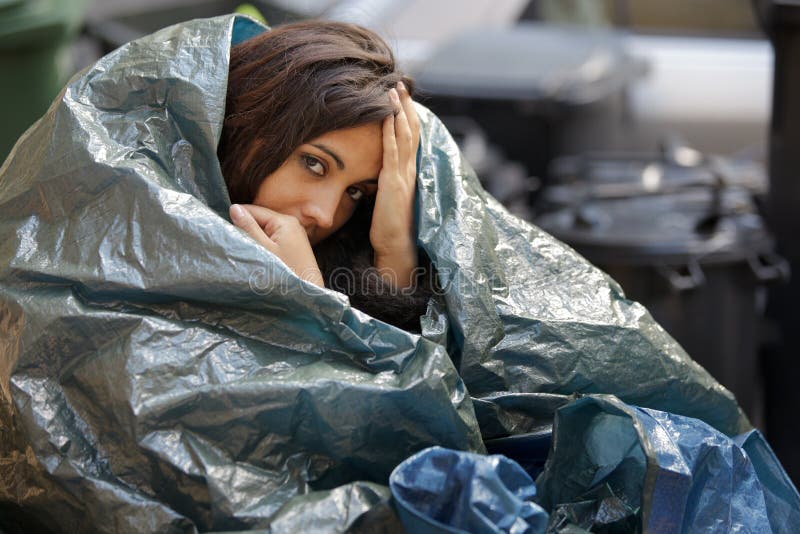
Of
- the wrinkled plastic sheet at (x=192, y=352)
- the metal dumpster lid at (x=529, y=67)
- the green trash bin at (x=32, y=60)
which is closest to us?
the wrinkled plastic sheet at (x=192, y=352)

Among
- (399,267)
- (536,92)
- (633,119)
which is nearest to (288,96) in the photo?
(399,267)

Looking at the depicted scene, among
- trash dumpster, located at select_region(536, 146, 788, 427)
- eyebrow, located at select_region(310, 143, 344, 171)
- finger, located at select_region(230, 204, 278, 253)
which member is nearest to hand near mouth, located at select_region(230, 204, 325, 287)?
finger, located at select_region(230, 204, 278, 253)

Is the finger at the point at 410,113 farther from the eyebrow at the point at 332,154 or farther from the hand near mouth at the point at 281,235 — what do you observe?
the hand near mouth at the point at 281,235

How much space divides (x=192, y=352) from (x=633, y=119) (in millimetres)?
3986

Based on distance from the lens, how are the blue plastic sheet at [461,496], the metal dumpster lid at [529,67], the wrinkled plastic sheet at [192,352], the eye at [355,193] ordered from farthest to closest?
the metal dumpster lid at [529,67] → the eye at [355,193] → the wrinkled plastic sheet at [192,352] → the blue plastic sheet at [461,496]

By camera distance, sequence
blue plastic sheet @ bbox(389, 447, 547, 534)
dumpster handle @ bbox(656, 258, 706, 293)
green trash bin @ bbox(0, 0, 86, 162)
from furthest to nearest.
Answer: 1. green trash bin @ bbox(0, 0, 86, 162)
2. dumpster handle @ bbox(656, 258, 706, 293)
3. blue plastic sheet @ bbox(389, 447, 547, 534)

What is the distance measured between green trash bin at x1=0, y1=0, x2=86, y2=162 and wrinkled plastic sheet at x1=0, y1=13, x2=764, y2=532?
1.57 meters

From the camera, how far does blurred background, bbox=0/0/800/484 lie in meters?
3.00

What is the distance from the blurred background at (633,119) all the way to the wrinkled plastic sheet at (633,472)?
0.82 meters

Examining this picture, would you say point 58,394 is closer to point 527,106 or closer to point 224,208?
point 224,208

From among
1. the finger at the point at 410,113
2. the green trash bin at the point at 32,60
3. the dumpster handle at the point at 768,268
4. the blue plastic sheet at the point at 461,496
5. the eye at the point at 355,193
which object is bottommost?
the dumpster handle at the point at 768,268

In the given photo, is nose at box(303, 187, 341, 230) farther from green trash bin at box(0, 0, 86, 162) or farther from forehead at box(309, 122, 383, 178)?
green trash bin at box(0, 0, 86, 162)

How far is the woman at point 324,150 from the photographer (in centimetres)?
174

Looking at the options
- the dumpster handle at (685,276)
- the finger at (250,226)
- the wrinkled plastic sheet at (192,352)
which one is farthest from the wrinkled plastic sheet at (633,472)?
the dumpster handle at (685,276)
